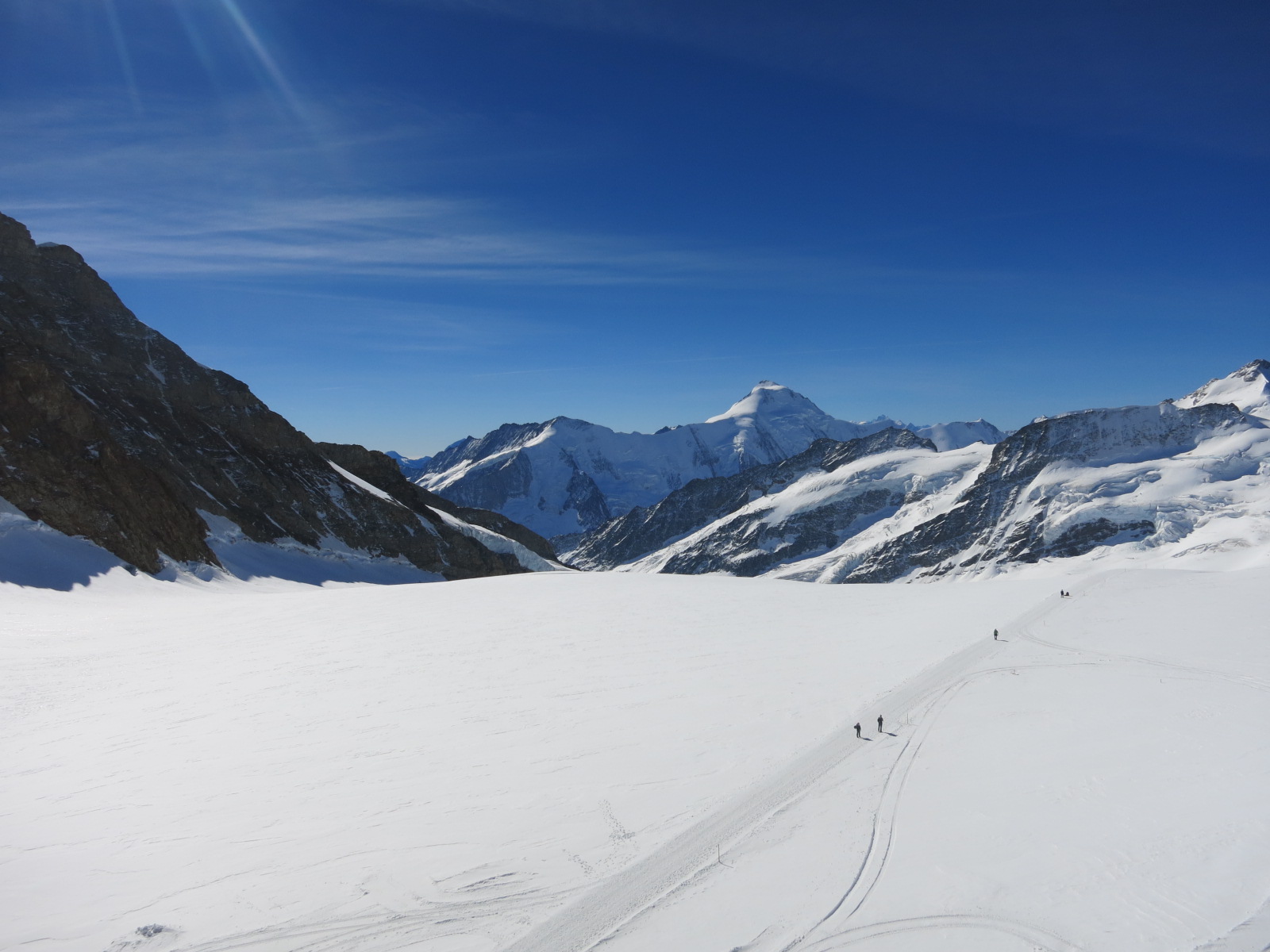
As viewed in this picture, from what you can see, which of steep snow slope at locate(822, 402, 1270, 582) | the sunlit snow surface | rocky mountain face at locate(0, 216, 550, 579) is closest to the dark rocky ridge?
rocky mountain face at locate(0, 216, 550, 579)

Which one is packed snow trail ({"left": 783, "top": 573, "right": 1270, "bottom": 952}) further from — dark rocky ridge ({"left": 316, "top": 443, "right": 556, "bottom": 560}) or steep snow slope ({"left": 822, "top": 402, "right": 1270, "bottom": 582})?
steep snow slope ({"left": 822, "top": 402, "right": 1270, "bottom": 582})

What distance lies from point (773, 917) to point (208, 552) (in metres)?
53.9

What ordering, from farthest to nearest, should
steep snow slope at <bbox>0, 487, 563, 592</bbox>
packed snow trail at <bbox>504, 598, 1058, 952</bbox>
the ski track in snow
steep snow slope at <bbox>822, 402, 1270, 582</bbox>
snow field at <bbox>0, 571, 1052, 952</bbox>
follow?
1. steep snow slope at <bbox>822, 402, 1270, 582</bbox>
2. steep snow slope at <bbox>0, 487, 563, 592</bbox>
3. snow field at <bbox>0, 571, 1052, 952</bbox>
4. packed snow trail at <bbox>504, 598, 1058, 952</bbox>
5. the ski track in snow

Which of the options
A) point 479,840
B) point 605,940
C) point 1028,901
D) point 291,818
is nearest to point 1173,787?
point 1028,901

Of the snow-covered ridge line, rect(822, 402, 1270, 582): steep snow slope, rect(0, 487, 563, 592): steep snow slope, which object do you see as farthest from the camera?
rect(822, 402, 1270, 582): steep snow slope

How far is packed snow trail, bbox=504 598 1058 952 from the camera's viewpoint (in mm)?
9742

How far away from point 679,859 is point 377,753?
800cm

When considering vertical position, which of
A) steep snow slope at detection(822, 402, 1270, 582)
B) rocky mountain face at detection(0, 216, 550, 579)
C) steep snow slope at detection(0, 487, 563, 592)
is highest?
rocky mountain face at detection(0, 216, 550, 579)

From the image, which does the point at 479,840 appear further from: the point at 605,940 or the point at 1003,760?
the point at 1003,760

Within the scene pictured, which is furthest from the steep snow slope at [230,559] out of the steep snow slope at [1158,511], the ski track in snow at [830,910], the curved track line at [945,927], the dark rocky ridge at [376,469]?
the steep snow slope at [1158,511]

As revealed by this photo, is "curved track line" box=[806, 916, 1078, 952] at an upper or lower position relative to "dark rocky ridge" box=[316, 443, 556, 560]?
lower

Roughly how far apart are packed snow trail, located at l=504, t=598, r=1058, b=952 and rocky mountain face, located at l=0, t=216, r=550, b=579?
46.0m

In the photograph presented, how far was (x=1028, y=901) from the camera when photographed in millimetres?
10367

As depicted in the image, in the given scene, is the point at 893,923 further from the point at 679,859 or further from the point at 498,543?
the point at 498,543
